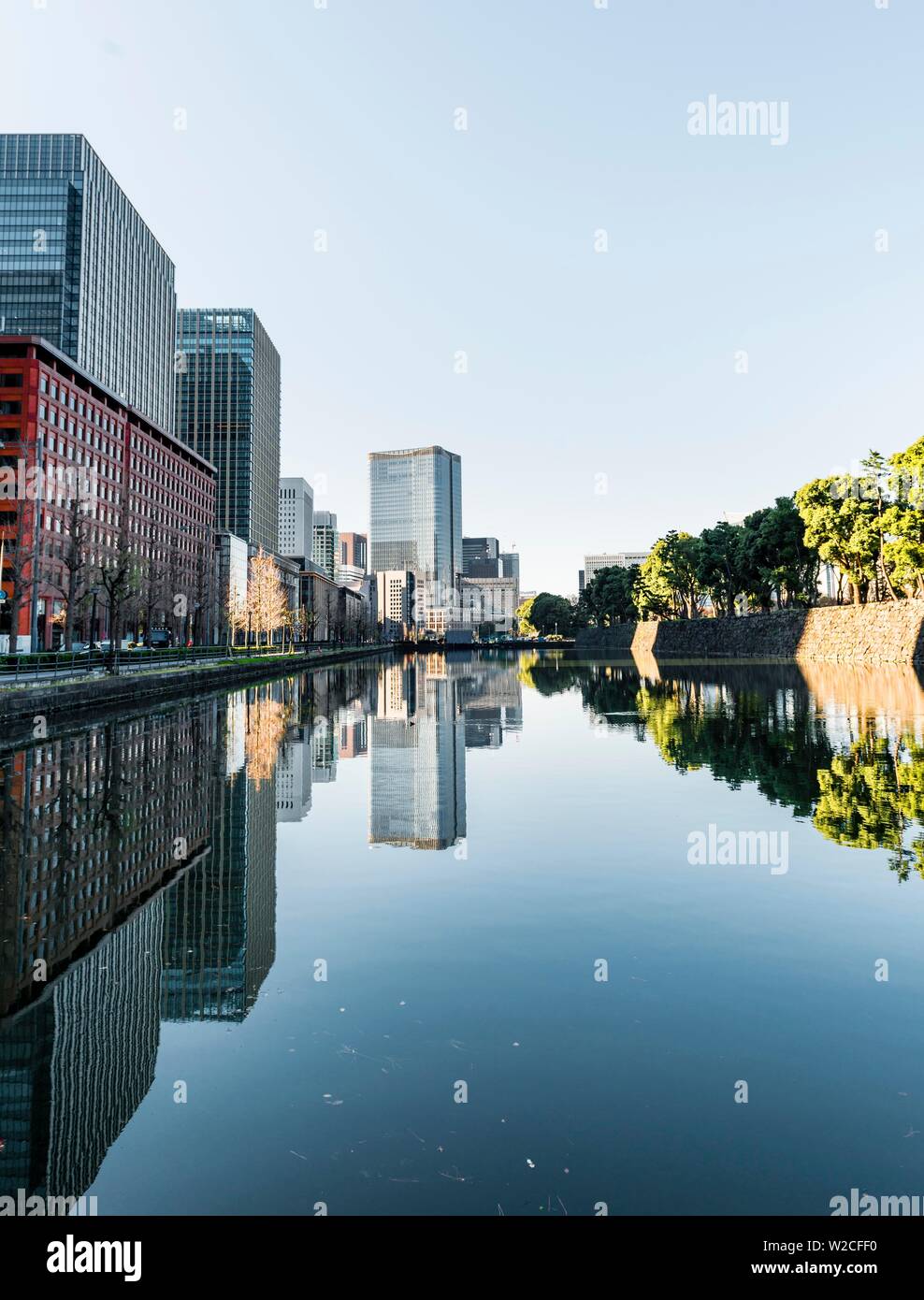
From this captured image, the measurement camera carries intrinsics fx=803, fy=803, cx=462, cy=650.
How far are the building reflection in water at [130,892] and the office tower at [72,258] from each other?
356 ft

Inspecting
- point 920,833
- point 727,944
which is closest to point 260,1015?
point 727,944

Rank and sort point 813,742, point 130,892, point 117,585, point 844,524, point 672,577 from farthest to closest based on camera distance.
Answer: point 672,577 < point 844,524 < point 117,585 < point 813,742 < point 130,892

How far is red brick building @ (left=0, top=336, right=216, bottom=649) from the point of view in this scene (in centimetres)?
8081

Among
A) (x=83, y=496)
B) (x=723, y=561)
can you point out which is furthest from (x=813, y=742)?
(x=83, y=496)

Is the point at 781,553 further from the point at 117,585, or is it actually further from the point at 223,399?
the point at 223,399

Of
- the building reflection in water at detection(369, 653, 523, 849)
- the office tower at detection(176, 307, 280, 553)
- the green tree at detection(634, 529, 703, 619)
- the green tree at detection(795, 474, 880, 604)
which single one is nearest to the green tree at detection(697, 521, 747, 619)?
the green tree at detection(634, 529, 703, 619)

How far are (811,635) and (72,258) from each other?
123 metres

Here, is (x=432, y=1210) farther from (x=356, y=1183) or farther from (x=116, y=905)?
(x=116, y=905)

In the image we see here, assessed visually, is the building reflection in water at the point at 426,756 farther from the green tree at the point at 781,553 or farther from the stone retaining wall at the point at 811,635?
the green tree at the point at 781,553

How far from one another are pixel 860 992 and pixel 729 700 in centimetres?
3321

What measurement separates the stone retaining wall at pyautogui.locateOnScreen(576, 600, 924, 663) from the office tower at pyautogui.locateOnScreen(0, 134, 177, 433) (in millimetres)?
90492

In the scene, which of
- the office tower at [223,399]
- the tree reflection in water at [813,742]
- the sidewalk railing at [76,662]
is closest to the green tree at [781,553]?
the tree reflection in water at [813,742]

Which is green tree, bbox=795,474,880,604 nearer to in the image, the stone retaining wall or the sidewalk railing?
the stone retaining wall

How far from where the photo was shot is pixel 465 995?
748 centimetres
